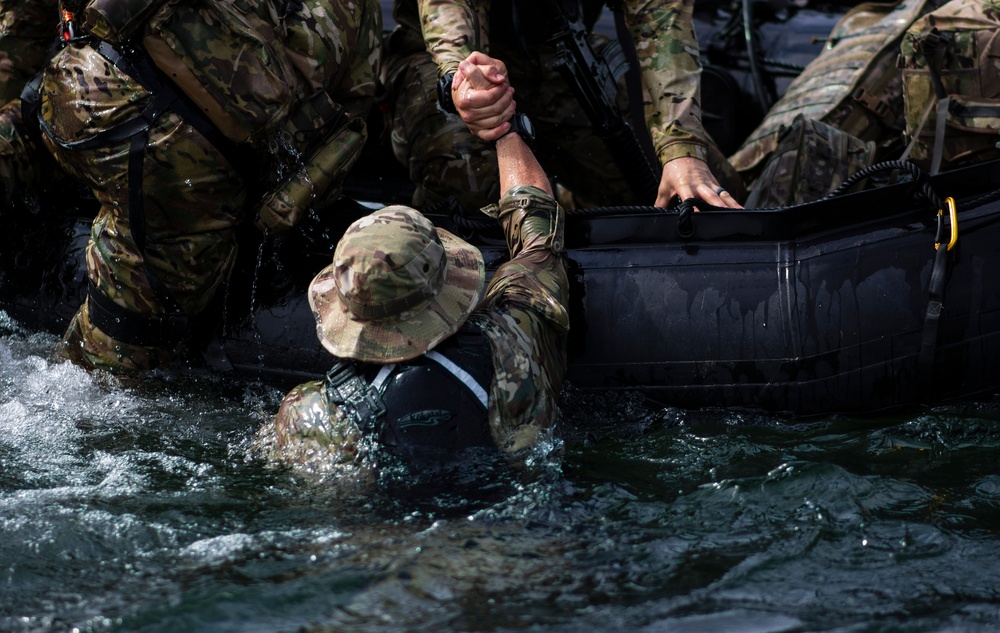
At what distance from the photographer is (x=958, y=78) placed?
4266 millimetres

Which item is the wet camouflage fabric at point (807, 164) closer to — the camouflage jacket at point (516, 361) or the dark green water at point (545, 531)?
the dark green water at point (545, 531)

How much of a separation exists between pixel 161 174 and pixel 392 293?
1.12 metres

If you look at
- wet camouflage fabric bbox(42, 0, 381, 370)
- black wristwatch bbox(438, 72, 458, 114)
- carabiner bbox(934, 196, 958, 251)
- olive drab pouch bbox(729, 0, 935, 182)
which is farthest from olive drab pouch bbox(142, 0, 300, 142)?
olive drab pouch bbox(729, 0, 935, 182)

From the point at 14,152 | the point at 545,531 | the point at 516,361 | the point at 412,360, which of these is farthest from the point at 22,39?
the point at 545,531

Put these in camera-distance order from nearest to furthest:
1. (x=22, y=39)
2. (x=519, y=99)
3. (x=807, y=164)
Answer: (x=22, y=39) < (x=807, y=164) < (x=519, y=99)

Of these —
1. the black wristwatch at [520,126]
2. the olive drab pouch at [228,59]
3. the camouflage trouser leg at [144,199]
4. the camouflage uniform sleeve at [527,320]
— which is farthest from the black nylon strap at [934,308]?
the camouflage trouser leg at [144,199]

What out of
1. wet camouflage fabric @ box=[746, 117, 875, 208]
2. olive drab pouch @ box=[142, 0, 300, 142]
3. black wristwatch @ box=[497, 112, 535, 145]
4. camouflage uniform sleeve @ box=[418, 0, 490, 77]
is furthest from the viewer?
wet camouflage fabric @ box=[746, 117, 875, 208]

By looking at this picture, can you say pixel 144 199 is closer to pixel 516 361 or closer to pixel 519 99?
pixel 516 361

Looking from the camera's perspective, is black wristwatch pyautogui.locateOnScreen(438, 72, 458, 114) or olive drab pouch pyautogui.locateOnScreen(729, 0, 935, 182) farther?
olive drab pouch pyautogui.locateOnScreen(729, 0, 935, 182)

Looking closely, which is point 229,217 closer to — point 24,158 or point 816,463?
point 24,158

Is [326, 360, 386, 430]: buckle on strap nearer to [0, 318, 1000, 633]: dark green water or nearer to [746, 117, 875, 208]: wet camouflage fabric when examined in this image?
[0, 318, 1000, 633]: dark green water

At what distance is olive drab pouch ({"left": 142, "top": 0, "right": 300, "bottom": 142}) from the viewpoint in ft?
11.4

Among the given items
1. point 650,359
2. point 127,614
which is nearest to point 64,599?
point 127,614

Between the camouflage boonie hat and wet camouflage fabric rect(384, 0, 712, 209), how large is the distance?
1014 millimetres
